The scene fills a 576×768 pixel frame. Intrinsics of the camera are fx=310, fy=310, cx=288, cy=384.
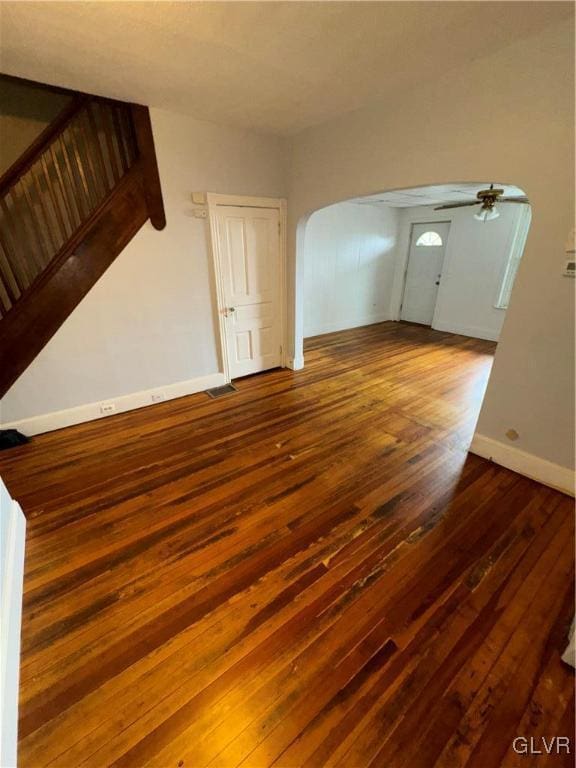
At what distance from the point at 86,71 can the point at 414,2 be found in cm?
210

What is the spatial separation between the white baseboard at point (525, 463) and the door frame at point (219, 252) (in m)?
2.73

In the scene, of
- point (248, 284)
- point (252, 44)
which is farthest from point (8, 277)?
point (252, 44)

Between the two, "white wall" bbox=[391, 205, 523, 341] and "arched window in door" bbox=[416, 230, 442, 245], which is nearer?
"white wall" bbox=[391, 205, 523, 341]

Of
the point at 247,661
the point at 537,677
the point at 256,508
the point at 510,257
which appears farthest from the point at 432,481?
the point at 510,257

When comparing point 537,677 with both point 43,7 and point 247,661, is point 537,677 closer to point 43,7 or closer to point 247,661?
point 247,661

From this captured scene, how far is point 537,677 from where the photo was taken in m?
1.28

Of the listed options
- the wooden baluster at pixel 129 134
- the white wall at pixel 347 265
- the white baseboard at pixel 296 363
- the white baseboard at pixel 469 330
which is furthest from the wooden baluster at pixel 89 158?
the white baseboard at pixel 469 330

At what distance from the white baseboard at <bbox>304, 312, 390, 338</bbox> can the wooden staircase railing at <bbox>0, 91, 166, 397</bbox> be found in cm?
387

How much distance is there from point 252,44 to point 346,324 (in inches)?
204

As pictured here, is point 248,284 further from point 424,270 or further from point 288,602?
point 424,270

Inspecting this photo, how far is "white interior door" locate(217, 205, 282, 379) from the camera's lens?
350 cm

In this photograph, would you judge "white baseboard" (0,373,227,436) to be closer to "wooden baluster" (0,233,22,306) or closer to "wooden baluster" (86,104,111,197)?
"wooden baluster" (0,233,22,306)

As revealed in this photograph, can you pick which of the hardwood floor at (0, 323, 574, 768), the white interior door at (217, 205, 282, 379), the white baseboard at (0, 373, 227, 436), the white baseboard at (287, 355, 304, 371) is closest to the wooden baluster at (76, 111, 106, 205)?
the white interior door at (217, 205, 282, 379)

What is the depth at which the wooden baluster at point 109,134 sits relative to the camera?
2.65m
